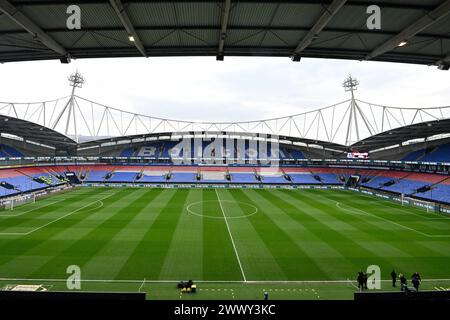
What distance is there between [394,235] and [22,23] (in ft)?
92.9

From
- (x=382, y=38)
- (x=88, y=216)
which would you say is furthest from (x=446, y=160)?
(x=88, y=216)

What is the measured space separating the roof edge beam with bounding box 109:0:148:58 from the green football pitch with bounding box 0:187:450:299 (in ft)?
36.6

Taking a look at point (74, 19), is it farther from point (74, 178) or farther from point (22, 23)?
point (74, 178)

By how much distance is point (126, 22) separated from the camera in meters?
7.91

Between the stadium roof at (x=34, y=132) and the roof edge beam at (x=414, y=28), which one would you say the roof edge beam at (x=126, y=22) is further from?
the stadium roof at (x=34, y=132)

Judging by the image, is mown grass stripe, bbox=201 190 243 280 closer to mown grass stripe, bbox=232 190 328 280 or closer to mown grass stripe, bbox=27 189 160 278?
mown grass stripe, bbox=232 190 328 280

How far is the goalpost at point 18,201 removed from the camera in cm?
3378

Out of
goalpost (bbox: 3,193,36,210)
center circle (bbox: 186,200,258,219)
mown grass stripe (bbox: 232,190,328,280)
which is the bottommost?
mown grass stripe (bbox: 232,190,328,280)

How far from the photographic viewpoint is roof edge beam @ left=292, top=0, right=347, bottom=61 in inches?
289

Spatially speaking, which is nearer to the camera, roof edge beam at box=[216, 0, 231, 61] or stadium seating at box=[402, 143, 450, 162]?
roof edge beam at box=[216, 0, 231, 61]

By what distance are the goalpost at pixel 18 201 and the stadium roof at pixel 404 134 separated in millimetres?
54487

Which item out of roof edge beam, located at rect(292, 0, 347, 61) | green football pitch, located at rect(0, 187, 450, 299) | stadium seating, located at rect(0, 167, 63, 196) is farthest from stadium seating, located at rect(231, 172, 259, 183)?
roof edge beam, located at rect(292, 0, 347, 61)

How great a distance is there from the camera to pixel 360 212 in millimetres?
33781

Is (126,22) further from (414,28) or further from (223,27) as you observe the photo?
(414,28)
